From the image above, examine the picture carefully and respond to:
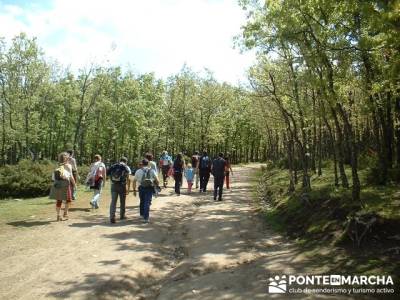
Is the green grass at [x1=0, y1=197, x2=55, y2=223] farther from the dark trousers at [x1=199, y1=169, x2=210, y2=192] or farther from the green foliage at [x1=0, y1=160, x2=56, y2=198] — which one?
the dark trousers at [x1=199, y1=169, x2=210, y2=192]

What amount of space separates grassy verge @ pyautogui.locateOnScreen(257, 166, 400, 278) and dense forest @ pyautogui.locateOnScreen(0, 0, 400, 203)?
2.89ft

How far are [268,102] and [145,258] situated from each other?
799 inches

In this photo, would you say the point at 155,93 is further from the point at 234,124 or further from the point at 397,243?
the point at 397,243

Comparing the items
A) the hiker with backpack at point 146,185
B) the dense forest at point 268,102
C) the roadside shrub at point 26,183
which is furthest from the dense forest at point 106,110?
the hiker with backpack at point 146,185

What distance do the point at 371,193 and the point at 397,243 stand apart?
468 cm

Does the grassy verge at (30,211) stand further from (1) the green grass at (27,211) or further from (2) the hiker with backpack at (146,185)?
(2) the hiker with backpack at (146,185)

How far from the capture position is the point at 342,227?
36.3 feet

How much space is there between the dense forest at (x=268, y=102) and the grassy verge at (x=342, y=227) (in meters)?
0.88

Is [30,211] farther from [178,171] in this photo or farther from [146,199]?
[178,171]

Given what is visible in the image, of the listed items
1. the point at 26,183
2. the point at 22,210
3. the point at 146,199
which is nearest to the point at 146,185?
the point at 146,199

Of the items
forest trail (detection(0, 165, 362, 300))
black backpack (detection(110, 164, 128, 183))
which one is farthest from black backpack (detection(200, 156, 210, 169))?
black backpack (detection(110, 164, 128, 183))

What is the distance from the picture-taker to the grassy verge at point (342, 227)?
349 inches

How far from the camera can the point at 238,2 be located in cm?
1889

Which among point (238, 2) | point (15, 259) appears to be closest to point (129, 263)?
point (15, 259)
